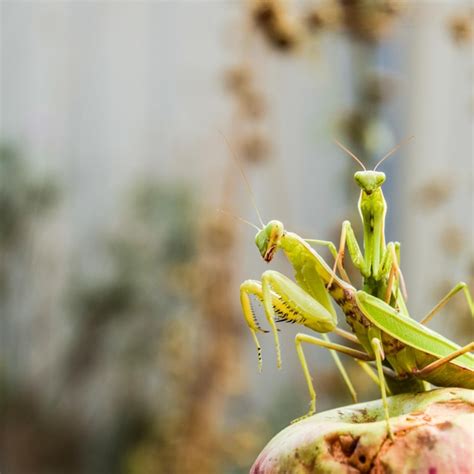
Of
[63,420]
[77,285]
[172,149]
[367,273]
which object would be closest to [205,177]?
[172,149]

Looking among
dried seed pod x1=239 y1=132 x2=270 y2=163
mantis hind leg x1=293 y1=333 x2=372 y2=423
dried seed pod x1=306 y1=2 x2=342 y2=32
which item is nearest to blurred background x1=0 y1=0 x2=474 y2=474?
dried seed pod x1=239 y1=132 x2=270 y2=163

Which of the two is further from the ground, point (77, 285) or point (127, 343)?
point (77, 285)

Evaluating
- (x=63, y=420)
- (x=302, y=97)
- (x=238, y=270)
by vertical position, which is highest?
(x=302, y=97)

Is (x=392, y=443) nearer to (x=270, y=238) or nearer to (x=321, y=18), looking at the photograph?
(x=270, y=238)

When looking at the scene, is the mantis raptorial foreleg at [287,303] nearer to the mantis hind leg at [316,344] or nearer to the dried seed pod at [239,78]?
the mantis hind leg at [316,344]

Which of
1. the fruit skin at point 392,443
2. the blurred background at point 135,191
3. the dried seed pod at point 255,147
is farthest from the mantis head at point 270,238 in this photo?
the blurred background at point 135,191

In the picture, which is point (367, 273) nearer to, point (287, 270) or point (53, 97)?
point (287, 270)

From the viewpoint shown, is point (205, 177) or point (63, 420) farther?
point (63, 420)

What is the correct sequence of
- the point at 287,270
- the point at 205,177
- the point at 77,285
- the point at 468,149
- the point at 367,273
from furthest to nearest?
the point at 77,285 → the point at 205,177 → the point at 468,149 → the point at 287,270 → the point at 367,273
